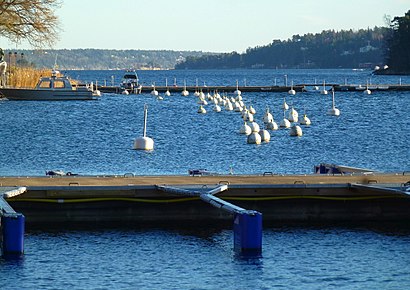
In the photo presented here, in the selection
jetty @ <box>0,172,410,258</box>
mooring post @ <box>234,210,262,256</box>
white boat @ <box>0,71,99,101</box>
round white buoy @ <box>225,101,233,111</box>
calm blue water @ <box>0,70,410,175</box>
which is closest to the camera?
mooring post @ <box>234,210,262,256</box>

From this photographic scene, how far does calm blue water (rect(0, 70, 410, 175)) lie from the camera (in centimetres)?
4975

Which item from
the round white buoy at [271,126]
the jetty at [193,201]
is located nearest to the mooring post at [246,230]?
the jetty at [193,201]

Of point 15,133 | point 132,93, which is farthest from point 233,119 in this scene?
point 132,93

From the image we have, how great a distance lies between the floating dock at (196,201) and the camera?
28797mm

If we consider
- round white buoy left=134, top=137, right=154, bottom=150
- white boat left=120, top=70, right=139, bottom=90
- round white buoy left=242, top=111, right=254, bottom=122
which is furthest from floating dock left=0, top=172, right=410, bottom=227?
white boat left=120, top=70, right=139, bottom=90

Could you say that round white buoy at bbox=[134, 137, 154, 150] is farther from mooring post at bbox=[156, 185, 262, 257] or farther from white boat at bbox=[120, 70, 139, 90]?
white boat at bbox=[120, 70, 139, 90]

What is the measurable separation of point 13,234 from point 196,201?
5654mm

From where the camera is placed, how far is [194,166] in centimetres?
4869

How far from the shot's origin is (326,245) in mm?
27375

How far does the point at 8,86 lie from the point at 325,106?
102ft

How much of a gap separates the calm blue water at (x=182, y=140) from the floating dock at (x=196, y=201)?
15263 millimetres

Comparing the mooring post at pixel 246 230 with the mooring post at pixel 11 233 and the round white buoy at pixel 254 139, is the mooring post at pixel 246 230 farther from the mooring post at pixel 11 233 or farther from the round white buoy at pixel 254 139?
the round white buoy at pixel 254 139

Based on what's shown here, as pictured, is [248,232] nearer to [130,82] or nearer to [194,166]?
[194,166]

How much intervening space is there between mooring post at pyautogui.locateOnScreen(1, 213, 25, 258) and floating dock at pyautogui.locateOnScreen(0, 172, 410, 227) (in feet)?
10.1
